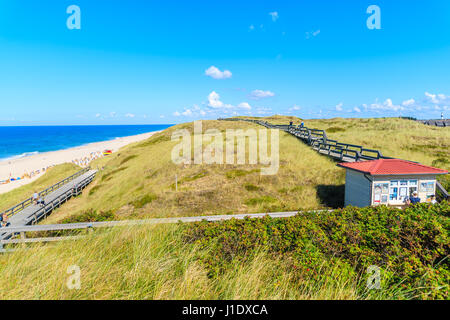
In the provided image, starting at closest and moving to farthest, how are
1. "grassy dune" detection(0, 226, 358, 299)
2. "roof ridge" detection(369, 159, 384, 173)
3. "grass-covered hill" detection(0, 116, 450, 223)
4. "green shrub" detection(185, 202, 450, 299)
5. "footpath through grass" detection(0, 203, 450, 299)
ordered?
"grassy dune" detection(0, 226, 358, 299)
"footpath through grass" detection(0, 203, 450, 299)
"green shrub" detection(185, 202, 450, 299)
"roof ridge" detection(369, 159, 384, 173)
"grass-covered hill" detection(0, 116, 450, 223)

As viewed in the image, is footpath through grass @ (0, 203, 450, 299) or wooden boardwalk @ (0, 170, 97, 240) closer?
footpath through grass @ (0, 203, 450, 299)

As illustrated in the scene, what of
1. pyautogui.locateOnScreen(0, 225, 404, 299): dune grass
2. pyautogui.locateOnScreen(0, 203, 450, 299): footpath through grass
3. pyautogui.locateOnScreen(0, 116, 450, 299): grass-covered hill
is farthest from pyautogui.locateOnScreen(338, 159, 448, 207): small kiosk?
pyautogui.locateOnScreen(0, 225, 404, 299): dune grass

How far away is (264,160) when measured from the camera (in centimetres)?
2431

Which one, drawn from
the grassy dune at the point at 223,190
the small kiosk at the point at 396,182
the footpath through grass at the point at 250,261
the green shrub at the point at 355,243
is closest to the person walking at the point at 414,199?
the small kiosk at the point at 396,182

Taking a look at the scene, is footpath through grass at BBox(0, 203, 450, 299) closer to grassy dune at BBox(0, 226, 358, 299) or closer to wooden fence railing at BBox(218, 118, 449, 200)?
grassy dune at BBox(0, 226, 358, 299)

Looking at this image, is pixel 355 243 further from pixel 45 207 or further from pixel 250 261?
pixel 45 207

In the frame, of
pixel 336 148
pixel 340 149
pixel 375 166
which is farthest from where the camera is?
pixel 336 148

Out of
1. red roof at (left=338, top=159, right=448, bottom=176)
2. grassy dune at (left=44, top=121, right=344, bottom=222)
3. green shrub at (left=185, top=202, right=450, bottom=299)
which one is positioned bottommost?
grassy dune at (left=44, top=121, right=344, bottom=222)

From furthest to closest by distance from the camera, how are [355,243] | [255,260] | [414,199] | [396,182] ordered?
[396,182], [414,199], [355,243], [255,260]

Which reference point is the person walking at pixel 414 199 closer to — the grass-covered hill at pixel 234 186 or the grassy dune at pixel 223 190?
the grass-covered hill at pixel 234 186

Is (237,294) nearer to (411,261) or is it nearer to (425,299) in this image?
(425,299)

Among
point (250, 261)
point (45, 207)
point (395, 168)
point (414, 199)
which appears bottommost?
point (45, 207)

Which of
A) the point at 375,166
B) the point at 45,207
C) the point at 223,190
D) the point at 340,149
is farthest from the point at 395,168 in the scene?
the point at 45,207

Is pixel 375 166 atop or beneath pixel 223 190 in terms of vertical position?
atop
